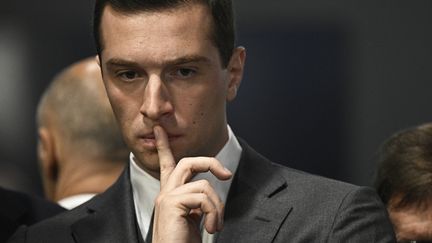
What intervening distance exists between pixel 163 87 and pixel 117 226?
1.59 ft

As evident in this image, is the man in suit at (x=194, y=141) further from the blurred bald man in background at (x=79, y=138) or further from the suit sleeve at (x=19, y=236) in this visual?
the blurred bald man in background at (x=79, y=138)

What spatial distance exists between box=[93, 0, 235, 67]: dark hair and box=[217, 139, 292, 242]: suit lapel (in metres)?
0.33

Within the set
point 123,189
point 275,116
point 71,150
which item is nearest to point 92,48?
point 275,116

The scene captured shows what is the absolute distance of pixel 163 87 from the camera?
3.18m

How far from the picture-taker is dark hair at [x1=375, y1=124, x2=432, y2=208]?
3.59m

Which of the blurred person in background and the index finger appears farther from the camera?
the blurred person in background

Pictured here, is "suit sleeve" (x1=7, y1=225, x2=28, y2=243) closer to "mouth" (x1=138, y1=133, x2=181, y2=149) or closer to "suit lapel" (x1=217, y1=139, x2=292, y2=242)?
"mouth" (x1=138, y1=133, x2=181, y2=149)

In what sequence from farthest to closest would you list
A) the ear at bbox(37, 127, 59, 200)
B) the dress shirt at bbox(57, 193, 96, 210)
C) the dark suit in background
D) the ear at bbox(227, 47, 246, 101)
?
the ear at bbox(37, 127, 59, 200) → the dress shirt at bbox(57, 193, 96, 210) → the dark suit in background → the ear at bbox(227, 47, 246, 101)

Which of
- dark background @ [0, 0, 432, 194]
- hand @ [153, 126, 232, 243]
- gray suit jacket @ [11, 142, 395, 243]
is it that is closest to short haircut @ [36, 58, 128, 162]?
gray suit jacket @ [11, 142, 395, 243]

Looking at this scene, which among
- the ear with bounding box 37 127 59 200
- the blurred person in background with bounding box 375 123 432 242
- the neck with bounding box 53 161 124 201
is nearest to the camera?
the blurred person in background with bounding box 375 123 432 242

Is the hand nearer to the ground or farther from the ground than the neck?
farther from the ground

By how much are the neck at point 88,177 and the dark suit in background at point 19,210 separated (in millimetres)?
518

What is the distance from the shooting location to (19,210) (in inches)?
154

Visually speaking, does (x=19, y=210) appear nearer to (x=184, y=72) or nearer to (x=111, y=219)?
(x=111, y=219)
